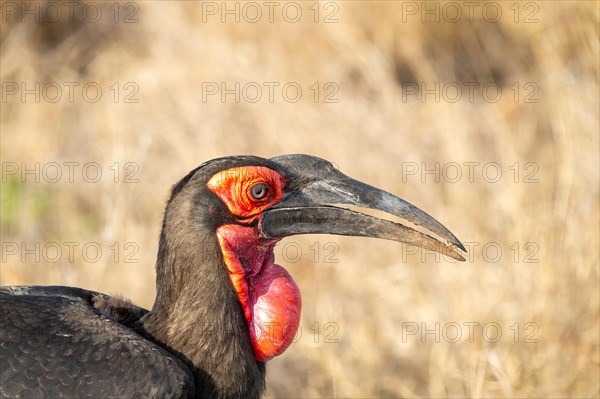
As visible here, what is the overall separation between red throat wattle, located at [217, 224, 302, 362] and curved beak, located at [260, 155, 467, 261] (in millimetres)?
91

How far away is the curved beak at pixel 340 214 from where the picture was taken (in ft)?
11.7

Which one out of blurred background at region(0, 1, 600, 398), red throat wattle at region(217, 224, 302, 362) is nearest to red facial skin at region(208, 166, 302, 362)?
red throat wattle at region(217, 224, 302, 362)

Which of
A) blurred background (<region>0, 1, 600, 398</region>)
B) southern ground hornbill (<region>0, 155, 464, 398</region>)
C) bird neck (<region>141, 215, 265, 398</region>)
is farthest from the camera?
blurred background (<region>0, 1, 600, 398</region>)

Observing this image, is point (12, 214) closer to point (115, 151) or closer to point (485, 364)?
point (115, 151)

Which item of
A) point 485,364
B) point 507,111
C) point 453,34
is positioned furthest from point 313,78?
point 485,364

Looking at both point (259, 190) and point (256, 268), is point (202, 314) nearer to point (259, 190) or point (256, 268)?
point (256, 268)

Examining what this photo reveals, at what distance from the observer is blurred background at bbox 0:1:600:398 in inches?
209

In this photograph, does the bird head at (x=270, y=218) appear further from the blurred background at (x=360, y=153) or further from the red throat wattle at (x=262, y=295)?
the blurred background at (x=360, y=153)

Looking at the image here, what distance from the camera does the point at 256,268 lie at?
369cm

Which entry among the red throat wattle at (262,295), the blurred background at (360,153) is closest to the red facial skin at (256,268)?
the red throat wattle at (262,295)

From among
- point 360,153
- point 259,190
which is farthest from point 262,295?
point 360,153

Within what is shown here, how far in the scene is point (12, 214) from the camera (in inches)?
294

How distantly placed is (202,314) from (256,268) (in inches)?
11.0

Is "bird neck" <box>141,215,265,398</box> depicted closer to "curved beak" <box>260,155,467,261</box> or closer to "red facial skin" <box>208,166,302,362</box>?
"red facial skin" <box>208,166,302,362</box>
